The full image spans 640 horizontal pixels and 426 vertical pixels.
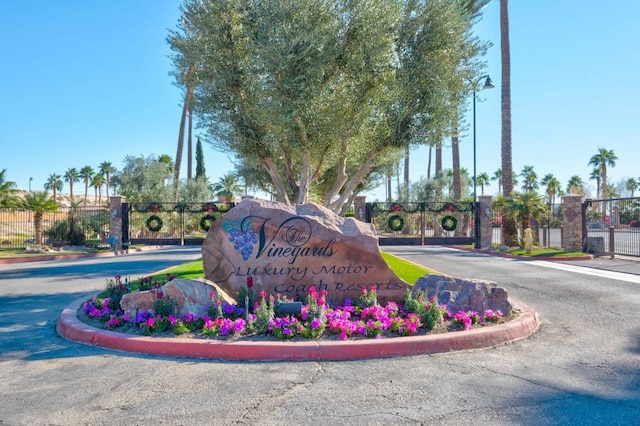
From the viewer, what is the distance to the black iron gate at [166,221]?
2011 cm

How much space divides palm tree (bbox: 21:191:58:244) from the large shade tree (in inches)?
626

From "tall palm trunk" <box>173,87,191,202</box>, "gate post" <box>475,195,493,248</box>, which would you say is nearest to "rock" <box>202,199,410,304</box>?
"gate post" <box>475,195,493,248</box>

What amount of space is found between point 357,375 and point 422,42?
25.6 feet

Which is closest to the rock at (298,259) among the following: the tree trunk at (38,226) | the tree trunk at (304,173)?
the tree trunk at (304,173)

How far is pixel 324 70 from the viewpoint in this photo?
9.60m

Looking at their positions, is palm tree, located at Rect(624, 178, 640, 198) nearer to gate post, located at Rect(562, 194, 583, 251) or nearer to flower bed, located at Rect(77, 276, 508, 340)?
gate post, located at Rect(562, 194, 583, 251)

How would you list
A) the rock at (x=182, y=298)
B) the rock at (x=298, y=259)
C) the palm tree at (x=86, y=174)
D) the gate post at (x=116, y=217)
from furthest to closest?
the palm tree at (x=86, y=174) → the gate post at (x=116, y=217) → the rock at (x=298, y=259) → the rock at (x=182, y=298)

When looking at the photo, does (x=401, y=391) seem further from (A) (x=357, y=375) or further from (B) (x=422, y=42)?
(B) (x=422, y=42)

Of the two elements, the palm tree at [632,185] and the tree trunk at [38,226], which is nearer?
the tree trunk at [38,226]

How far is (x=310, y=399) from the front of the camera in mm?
3910

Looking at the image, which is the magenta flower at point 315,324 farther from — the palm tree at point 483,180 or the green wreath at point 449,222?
the palm tree at point 483,180

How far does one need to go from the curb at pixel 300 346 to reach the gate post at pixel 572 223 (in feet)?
50.8

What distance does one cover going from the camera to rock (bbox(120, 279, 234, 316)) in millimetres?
6098

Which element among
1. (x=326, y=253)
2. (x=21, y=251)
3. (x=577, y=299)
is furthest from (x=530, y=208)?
(x=21, y=251)
